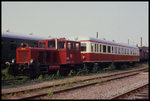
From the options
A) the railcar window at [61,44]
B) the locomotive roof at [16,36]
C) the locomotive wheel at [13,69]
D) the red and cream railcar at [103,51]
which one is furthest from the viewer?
the red and cream railcar at [103,51]

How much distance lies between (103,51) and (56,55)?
21.5 ft

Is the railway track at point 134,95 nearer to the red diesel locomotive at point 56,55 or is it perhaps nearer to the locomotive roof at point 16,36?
the red diesel locomotive at point 56,55

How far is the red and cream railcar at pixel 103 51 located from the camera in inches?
674

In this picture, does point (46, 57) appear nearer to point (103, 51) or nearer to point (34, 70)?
point (34, 70)

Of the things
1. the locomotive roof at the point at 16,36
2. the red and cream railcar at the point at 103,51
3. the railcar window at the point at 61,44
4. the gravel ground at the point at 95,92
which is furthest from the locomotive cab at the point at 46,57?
the gravel ground at the point at 95,92

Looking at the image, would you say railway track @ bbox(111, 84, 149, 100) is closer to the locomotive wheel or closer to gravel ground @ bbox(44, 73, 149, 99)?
gravel ground @ bbox(44, 73, 149, 99)

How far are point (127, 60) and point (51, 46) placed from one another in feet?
45.6

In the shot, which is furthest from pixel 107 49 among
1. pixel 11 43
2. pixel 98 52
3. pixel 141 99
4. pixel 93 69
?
pixel 141 99

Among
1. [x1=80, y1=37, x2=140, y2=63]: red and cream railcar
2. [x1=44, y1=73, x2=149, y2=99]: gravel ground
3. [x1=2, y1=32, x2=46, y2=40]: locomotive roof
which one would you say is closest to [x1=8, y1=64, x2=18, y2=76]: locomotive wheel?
[x1=44, y1=73, x2=149, y2=99]: gravel ground

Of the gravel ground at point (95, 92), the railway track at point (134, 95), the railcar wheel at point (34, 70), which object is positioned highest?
the railcar wheel at point (34, 70)

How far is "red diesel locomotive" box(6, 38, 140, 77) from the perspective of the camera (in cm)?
1209

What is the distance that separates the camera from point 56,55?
1405cm

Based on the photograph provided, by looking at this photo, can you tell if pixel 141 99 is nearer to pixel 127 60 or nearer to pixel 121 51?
pixel 121 51

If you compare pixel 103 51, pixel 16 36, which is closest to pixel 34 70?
pixel 16 36
